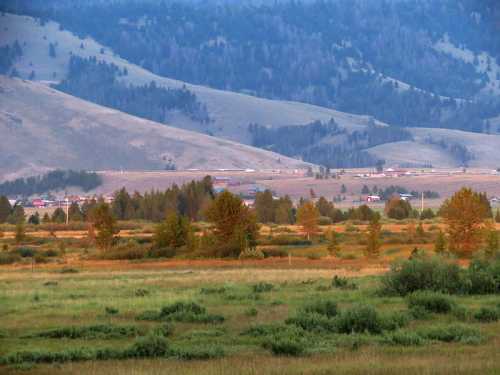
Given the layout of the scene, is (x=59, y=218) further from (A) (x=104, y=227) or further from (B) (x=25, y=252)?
(B) (x=25, y=252)

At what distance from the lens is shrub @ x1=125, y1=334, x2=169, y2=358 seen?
19.0 meters

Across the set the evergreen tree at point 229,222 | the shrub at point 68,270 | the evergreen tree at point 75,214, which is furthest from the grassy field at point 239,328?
the evergreen tree at point 75,214

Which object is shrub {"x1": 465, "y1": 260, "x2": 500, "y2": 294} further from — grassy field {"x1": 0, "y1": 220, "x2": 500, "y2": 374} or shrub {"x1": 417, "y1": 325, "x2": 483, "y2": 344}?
shrub {"x1": 417, "y1": 325, "x2": 483, "y2": 344}

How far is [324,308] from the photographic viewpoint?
2383 cm

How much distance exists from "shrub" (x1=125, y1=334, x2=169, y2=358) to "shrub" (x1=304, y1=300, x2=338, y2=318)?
516cm

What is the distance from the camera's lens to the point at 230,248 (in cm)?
5894

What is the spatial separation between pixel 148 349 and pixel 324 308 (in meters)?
5.64

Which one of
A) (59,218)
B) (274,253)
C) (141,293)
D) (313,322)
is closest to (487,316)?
(313,322)

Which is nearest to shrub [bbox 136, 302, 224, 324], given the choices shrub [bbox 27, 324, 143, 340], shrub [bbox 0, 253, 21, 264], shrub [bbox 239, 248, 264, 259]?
shrub [bbox 27, 324, 143, 340]

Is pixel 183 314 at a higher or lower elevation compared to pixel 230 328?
higher

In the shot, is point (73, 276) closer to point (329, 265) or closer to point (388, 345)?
point (329, 265)

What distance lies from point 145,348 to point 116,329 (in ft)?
9.74

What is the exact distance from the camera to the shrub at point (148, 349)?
62.2 feet

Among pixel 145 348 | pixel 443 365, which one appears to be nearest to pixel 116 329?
pixel 145 348
